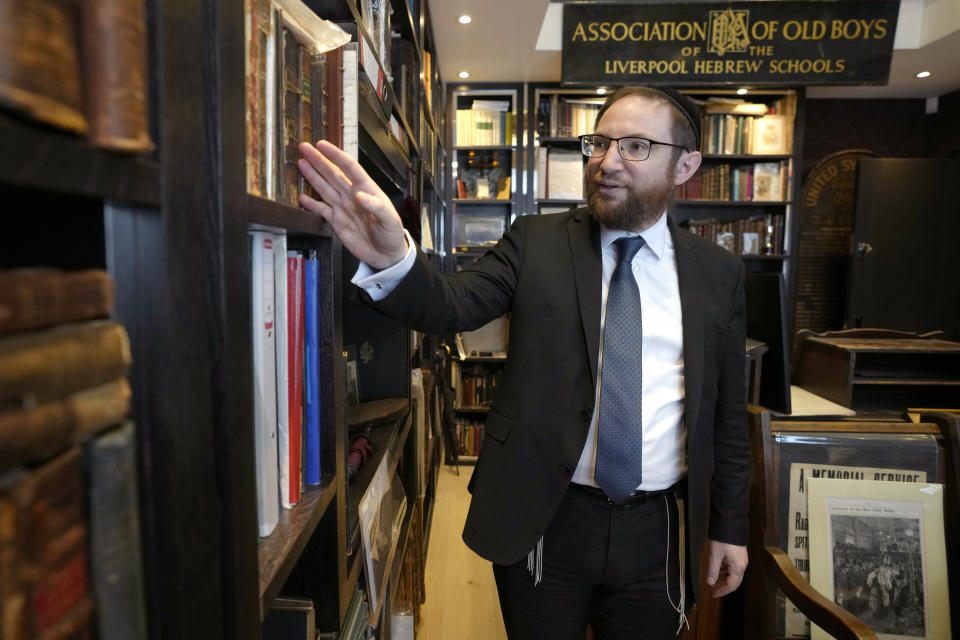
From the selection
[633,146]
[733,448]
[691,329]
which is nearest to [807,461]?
[733,448]

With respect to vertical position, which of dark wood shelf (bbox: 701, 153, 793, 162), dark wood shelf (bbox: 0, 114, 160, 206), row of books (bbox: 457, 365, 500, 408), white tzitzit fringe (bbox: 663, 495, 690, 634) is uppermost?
dark wood shelf (bbox: 701, 153, 793, 162)

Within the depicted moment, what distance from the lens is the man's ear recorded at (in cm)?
126

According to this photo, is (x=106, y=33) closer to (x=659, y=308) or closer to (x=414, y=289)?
(x=414, y=289)

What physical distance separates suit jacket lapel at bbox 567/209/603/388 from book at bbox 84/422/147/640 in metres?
0.87

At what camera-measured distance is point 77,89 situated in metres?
0.29

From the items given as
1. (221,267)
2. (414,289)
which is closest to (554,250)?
(414,289)

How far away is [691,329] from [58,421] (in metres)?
1.10

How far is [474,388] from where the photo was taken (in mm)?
3854

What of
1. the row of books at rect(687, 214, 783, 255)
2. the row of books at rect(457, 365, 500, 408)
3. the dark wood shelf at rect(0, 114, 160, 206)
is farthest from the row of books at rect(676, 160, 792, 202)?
the dark wood shelf at rect(0, 114, 160, 206)

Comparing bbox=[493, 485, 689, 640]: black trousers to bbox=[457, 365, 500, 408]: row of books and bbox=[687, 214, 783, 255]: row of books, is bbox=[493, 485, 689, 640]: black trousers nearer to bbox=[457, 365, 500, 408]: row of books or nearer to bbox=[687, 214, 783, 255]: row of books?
bbox=[457, 365, 500, 408]: row of books

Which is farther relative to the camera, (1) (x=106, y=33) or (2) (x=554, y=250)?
(2) (x=554, y=250)

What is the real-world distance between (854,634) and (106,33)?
4.53 feet

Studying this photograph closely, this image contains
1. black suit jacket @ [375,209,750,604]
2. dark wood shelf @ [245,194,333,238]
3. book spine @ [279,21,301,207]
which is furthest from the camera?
black suit jacket @ [375,209,750,604]

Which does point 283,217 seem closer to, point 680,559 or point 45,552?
point 45,552
